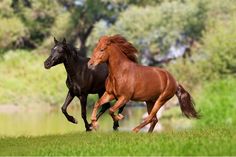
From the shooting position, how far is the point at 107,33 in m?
46.1

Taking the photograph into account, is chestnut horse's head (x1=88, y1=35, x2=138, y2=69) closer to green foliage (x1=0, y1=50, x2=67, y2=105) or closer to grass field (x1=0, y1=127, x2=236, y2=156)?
grass field (x1=0, y1=127, x2=236, y2=156)

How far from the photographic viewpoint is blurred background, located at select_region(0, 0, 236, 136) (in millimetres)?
35312

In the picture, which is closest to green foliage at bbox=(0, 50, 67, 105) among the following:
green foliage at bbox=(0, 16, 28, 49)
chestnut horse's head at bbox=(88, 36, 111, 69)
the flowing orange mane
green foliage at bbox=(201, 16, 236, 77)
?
green foliage at bbox=(0, 16, 28, 49)

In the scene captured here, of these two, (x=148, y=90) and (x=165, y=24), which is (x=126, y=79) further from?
(x=165, y=24)

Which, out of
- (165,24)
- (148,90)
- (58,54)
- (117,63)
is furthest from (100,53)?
(165,24)

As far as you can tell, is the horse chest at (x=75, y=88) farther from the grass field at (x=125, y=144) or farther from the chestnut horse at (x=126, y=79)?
the chestnut horse at (x=126, y=79)

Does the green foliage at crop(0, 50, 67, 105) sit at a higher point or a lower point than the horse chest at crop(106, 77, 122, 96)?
lower

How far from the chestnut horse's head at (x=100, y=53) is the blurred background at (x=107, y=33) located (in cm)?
1356

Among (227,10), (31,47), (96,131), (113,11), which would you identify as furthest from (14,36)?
(96,131)

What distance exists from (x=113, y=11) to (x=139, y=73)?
1508 inches

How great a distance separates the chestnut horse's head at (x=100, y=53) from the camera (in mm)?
12984

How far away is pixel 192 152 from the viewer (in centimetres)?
948

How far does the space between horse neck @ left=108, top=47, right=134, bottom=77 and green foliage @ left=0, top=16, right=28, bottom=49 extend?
3510cm

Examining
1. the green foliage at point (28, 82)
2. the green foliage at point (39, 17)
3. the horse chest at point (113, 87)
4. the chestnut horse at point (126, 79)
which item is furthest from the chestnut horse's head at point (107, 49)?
the green foliage at point (39, 17)
